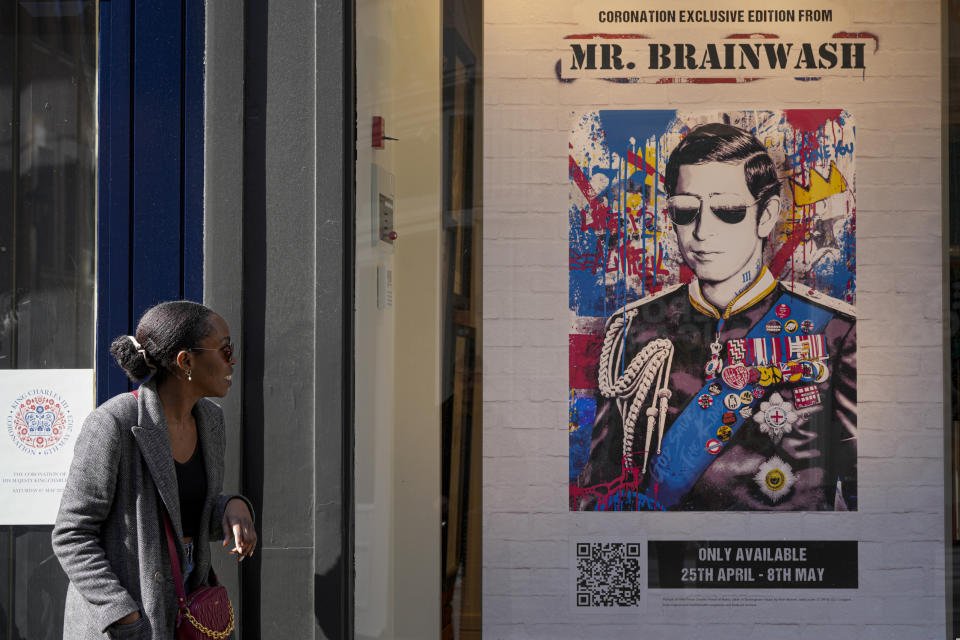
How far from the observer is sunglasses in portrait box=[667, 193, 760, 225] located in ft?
15.5

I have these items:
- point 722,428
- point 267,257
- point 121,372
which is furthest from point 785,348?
point 121,372

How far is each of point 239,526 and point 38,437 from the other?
1255 mm

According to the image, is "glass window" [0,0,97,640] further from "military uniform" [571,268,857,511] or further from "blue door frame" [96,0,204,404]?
"military uniform" [571,268,857,511]

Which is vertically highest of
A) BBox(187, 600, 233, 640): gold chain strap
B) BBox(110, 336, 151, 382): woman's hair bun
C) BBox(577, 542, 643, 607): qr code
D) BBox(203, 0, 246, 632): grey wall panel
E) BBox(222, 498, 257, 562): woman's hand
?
BBox(203, 0, 246, 632): grey wall panel

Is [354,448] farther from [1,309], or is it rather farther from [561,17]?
[561,17]

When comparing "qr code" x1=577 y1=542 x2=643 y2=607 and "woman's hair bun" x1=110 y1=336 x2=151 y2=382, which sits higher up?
"woman's hair bun" x1=110 y1=336 x2=151 y2=382

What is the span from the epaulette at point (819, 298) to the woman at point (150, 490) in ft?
9.67

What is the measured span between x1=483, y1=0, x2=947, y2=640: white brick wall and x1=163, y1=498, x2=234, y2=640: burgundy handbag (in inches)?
90.2

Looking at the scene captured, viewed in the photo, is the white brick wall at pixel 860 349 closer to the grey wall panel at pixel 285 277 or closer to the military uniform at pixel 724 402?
the military uniform at pixel 724 402

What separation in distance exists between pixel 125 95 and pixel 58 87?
0.32m

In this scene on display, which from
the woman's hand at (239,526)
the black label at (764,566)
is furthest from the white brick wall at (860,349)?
the woman's hand at (239,526)

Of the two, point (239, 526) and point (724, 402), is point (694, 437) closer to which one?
point (724, 402)

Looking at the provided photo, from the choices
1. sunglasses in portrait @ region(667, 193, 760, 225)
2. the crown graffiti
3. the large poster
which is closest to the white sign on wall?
the large poster

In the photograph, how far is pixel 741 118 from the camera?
4738 mm
